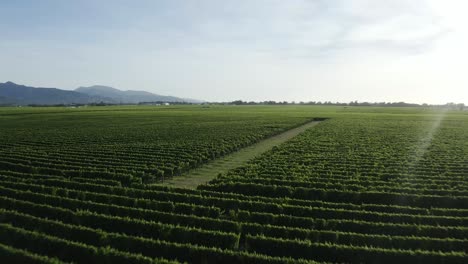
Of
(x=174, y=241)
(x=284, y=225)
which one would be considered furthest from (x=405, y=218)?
(x=174, y=241)

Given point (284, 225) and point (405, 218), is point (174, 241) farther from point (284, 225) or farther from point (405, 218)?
point (405, 218)

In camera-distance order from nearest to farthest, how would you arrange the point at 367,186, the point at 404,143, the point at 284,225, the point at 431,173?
the point at 284,225 < the point at 367,186 < the point at 431,173 < the point at 404,143

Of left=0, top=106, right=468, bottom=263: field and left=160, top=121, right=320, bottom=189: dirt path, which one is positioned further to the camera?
left=160, top=121, right=320, bottom=189: dirt path

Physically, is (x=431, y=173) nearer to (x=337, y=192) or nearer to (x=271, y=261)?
(x=337, y=192)

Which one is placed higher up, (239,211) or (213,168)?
(239,211)

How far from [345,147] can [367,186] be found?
651 inches

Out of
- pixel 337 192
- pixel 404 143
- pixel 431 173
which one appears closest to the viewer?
pixel 337 192

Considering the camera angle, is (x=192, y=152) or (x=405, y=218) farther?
(x=192, y=152)

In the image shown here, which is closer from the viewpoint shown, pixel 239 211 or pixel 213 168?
pixel 239 211

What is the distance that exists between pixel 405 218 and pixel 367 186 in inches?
207

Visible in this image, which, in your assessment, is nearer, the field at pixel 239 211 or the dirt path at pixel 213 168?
the field at pixel 239 211

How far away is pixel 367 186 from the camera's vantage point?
19.7 meters

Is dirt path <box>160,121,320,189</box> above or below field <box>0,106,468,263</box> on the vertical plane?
below

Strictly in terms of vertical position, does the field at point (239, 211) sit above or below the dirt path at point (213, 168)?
above
